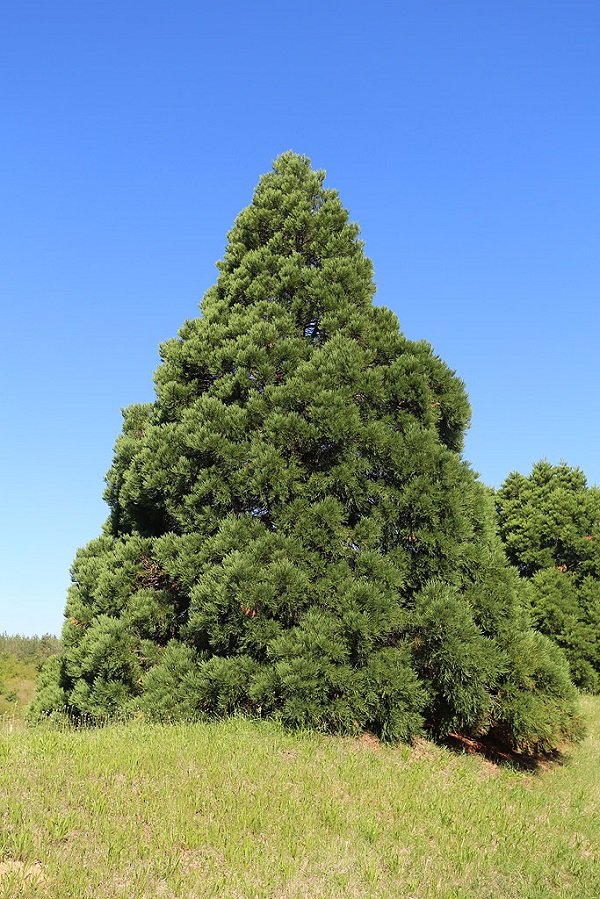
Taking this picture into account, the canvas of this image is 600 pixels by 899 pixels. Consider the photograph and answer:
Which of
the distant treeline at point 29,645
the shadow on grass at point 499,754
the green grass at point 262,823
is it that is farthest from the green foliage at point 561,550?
the distant treeline at point 29,645

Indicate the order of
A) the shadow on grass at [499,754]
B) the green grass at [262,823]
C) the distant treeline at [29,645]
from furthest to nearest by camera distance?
1. the distant treeline at [29,645]
2. the shadow on grass at [499,754]
3. the green grass at [262,823]

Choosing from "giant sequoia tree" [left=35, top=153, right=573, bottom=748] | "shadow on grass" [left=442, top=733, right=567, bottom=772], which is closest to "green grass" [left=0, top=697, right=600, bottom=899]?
"giant sequoia tree" [left=35, top=153, right=573, bottom=748]

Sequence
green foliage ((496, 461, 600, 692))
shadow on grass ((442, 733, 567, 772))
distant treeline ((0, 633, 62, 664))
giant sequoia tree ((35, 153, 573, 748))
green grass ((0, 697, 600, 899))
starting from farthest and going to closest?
1. distant treeline ((0, 633, 62, 664))
2. green foliage ((496, 461, 600, 692))
3. shadow on grass ((442, 733, 567, 772))
4. giant sequoia tree ((35, 153, 573, 748))
5. green grass ((0, 697, 600, 899))

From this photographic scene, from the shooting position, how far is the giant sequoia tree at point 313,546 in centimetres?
811

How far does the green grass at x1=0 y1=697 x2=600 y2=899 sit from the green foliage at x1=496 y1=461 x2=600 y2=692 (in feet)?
43.4

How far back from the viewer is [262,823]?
17.0 feet

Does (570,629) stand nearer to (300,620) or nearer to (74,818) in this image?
(300,620)

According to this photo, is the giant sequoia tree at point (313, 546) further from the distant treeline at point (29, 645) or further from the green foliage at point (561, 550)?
the distant treeline at point (29, 645)

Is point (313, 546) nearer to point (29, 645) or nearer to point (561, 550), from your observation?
point (561, 550)

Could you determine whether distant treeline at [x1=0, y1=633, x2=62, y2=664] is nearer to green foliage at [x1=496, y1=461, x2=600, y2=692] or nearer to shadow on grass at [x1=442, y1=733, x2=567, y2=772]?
green foliage at [x1=496, y1=461, x2=600, y2=692]

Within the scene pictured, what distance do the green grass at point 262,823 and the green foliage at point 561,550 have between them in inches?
521

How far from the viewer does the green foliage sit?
64.2ft

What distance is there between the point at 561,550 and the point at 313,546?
618 inches

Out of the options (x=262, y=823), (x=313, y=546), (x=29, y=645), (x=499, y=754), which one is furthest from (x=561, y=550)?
(x=29, y=645)
